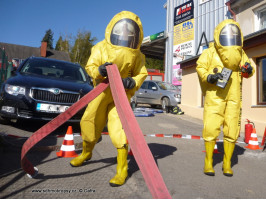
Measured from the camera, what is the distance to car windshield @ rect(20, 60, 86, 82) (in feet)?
20.0

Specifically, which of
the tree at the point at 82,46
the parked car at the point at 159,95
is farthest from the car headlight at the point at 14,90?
the tree at the point at 82,46

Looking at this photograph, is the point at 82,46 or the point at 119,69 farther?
the point at 82,46

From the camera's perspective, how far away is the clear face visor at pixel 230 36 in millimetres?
3389

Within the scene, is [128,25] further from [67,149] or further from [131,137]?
[67,149]

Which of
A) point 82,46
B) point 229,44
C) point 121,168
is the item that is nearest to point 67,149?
point 121,168

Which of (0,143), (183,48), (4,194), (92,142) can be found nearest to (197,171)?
(92,142)

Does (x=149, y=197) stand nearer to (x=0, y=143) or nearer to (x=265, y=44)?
(x=0, y=143)

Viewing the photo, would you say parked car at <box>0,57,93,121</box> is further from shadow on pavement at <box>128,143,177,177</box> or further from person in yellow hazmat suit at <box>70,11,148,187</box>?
person in yellow hazmat suit at <box>70,11,148,187</box>

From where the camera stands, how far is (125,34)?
2867 millimetres

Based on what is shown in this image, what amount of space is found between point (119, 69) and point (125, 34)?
0.44 meters

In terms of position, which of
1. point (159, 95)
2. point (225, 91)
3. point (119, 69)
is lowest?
point (225, 91)

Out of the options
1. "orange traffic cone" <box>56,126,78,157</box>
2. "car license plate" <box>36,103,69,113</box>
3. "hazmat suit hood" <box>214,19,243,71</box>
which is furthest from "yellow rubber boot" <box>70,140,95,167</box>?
"hazmat suit hood" <box>214,19,243,71</box>

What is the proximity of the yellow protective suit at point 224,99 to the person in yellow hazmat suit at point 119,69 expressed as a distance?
1108mm

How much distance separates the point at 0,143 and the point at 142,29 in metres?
3.10
